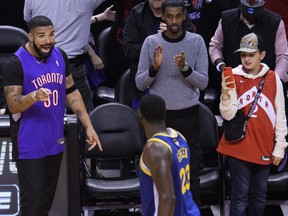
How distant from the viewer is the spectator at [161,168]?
472cm

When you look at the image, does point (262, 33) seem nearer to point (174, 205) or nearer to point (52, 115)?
point (52, 115)

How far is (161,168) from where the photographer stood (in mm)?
4730

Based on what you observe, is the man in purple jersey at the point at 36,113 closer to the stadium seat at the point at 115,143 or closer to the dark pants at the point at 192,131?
the stadium seat at the point at 115,143

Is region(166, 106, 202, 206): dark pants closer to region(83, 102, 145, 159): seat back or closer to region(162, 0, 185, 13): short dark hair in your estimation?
region(83, 102, 145, 159): seat back

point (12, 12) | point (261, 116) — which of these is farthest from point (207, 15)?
point (12, 12)

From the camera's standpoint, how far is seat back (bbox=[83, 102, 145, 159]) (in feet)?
23.6

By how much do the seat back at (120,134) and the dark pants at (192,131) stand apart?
0.63 metres

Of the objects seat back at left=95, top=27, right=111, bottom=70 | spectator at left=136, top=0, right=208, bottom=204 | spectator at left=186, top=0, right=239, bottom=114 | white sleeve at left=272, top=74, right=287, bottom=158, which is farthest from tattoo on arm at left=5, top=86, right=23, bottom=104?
seat back at left=95, top=27, right=111, bottom=70

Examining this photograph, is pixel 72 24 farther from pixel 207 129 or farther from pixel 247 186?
pixel 247 186

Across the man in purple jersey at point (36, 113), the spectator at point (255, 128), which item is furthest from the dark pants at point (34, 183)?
the spectator at point (255, 128)

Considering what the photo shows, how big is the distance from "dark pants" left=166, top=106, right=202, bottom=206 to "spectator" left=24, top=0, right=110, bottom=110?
1318 millimetres

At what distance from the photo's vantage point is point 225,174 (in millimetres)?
6926

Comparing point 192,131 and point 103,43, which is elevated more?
point 103,43

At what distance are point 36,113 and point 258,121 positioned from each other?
1754 mm
